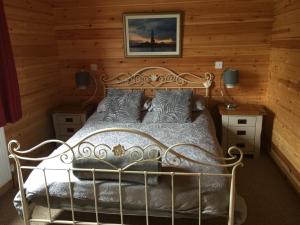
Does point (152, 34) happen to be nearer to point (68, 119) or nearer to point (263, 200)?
point (68, 119)

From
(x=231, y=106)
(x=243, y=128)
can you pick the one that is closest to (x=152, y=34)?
(x=231, y=106)

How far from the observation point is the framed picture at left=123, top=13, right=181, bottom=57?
3.66 metres

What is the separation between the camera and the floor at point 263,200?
240 cm

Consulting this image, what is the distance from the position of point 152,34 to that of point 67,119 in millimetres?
1637

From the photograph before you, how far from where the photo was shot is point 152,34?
3.73 metres

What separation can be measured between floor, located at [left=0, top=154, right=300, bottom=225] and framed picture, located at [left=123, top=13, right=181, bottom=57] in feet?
6.02

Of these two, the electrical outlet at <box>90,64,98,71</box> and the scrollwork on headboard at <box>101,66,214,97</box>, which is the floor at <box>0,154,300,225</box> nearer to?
the scrollwork on headboard at <box>101,66,214,97</box>

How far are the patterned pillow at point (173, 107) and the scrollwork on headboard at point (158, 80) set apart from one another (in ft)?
1.38

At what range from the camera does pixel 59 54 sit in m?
4.02

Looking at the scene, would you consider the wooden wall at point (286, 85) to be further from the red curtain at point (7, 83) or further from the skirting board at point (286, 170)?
the red curtain at point (7, 83)

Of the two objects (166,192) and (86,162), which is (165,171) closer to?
(166,192)

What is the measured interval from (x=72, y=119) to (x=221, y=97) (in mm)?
2086

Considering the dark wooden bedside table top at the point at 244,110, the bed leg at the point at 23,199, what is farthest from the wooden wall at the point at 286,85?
the bed leg at the point at 23,199

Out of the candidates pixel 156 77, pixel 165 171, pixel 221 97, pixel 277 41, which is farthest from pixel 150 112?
pixel 277 41
